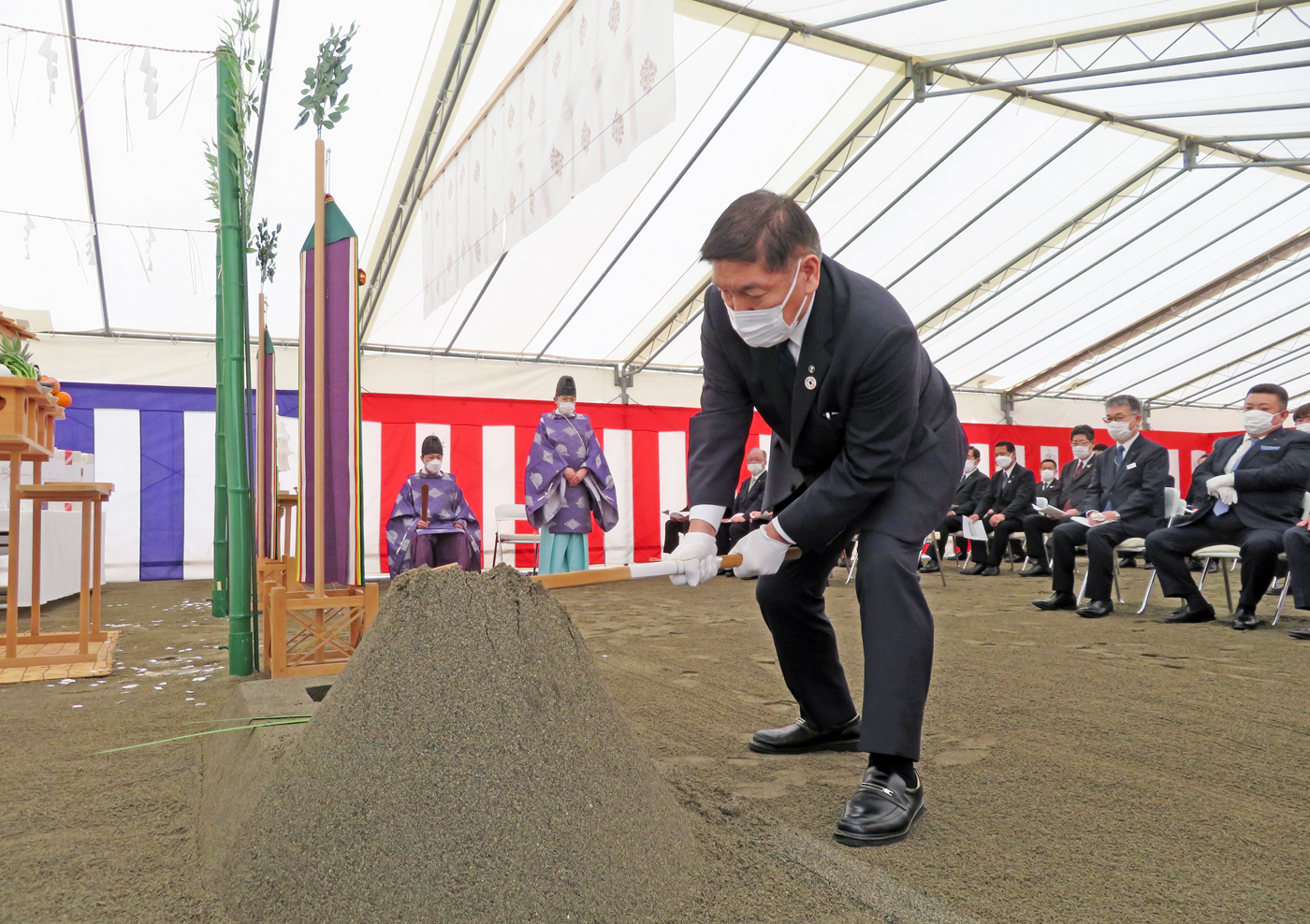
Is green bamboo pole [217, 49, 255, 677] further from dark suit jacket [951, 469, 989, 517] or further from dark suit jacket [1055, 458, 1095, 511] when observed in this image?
dark suit jacket [951, 469, 989, 517]

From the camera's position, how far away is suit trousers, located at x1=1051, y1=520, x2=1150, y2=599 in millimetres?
4215

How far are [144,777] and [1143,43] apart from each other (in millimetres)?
5512

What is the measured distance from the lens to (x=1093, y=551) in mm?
4273

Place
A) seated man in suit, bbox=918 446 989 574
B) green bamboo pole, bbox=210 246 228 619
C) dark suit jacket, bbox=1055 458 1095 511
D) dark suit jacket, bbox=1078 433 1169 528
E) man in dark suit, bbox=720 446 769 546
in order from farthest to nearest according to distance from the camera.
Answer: seated man in suit, bbox=918 446 989 574 → man in dark suit, bbox=720 446 769 546 → dark suit jacket, bbox=1055 458 1095 511 → dark suit jacket, bbox=1078 433 1169 528 → green bamboo pole, bbox=210 246 228 619

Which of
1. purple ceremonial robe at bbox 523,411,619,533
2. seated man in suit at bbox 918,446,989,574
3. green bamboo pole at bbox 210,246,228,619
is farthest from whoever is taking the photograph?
seated man in suit at bbox 918,446,989,574

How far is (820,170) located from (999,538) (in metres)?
3.38

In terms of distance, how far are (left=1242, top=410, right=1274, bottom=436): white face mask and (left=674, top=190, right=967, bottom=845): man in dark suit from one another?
3.09m

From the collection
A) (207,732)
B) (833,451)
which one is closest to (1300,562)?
(833,451)

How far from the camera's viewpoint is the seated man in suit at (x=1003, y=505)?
268 inches

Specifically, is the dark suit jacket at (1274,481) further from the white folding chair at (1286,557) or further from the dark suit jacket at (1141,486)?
the dark suit jacket at (1141,486)

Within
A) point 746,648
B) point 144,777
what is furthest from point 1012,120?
point 144,777

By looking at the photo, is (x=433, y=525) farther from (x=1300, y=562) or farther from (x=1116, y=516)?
(x=1300, y=562)

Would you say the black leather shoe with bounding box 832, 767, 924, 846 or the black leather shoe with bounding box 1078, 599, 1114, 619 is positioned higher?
A: the black leather shoe with bounding box 832, 767, 924, 846

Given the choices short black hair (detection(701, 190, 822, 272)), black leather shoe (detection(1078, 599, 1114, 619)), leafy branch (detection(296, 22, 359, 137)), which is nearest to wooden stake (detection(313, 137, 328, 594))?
leafy branch (detection(296, 22, 359, 137))
